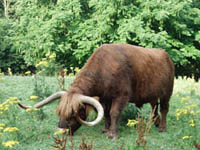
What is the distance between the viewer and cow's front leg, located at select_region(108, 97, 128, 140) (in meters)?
5.98

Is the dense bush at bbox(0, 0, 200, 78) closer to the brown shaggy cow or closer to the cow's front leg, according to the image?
the brown shaggy cow

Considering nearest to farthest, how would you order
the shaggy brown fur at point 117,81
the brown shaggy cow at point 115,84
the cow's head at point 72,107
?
the cow's head at point 72,107, the brown shaggy cow at point 115,84, the shaggy brown fur at point 117,81

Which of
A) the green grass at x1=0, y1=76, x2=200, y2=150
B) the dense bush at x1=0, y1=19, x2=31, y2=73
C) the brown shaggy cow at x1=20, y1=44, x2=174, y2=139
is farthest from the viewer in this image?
the dense bush at x1=0, y1=19, x2=31, y2=73

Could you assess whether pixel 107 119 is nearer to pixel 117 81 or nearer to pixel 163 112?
pixel 117 81

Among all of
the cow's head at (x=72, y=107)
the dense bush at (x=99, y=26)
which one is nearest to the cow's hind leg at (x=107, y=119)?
the cow's head at (x=72, y=107)

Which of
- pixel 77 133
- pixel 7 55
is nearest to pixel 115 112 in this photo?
pixel 77 133

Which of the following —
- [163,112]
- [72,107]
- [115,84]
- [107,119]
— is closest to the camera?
[72,107]

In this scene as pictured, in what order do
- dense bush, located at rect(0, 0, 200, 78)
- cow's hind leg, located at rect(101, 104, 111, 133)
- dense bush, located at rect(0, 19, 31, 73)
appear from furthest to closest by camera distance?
dense bush, located at rect(0, 19, 31, 73), dense bush, located at rect(0, 0, 200, 78), cow's hind leg, located at rect(101, 104, 111, 133)

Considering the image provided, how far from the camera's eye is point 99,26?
1638 centimetres

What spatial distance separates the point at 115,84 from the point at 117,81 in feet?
0.21

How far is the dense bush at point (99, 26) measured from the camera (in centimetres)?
1595

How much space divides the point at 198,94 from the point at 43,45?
8633 mm

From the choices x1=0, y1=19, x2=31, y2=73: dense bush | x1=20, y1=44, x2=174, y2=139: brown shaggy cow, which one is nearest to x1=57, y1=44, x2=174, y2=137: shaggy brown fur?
x1=20, y1=44, x2=174, y2=139: brown shaggy cow

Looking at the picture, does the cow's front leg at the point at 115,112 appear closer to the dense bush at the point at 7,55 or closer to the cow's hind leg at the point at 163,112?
the cow's hind leg at the point at 163,112
